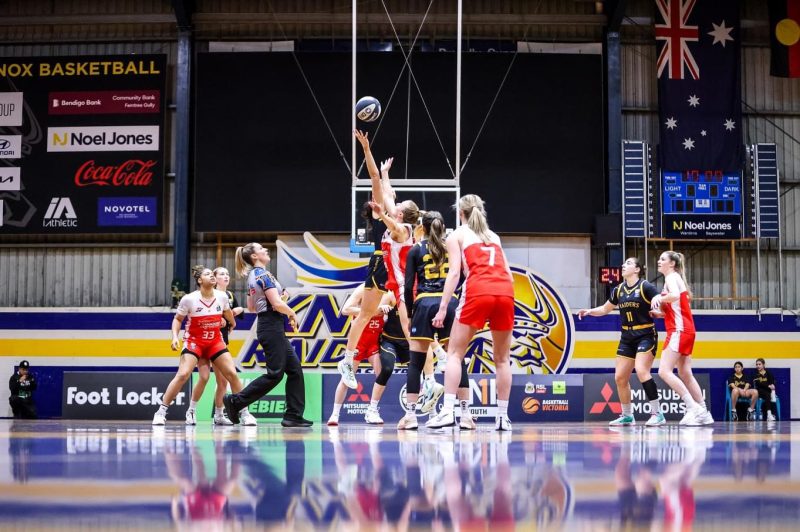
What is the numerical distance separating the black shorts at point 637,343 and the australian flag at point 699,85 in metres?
12.4

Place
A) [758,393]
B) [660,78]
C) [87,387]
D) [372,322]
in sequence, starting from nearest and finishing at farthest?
[372,322] < [87,387] < [758,393] < [660,78]

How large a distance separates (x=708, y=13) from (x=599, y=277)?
7.73 m

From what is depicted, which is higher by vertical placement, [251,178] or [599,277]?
[251,178]

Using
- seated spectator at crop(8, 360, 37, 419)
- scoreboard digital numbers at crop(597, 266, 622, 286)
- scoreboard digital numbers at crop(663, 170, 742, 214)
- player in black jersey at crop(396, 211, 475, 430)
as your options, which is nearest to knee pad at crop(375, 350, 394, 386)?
player in black jersey at crop(396, 211, 475, 430)

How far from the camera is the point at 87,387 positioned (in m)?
18.6

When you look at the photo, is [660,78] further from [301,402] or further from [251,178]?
[301,402]

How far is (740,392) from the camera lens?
19844 millimetres

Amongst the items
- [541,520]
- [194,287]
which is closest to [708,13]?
[194,287]

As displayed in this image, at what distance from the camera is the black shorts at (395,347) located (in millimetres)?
10305

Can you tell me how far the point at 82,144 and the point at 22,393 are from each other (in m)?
6.55

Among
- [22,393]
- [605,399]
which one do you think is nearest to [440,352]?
[605,399]

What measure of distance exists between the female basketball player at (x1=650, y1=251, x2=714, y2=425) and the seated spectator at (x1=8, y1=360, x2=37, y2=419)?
1475cm

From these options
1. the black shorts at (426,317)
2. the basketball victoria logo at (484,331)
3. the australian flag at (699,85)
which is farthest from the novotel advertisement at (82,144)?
the black shorts at (426,317)

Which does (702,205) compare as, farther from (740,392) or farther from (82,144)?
(82,144)
